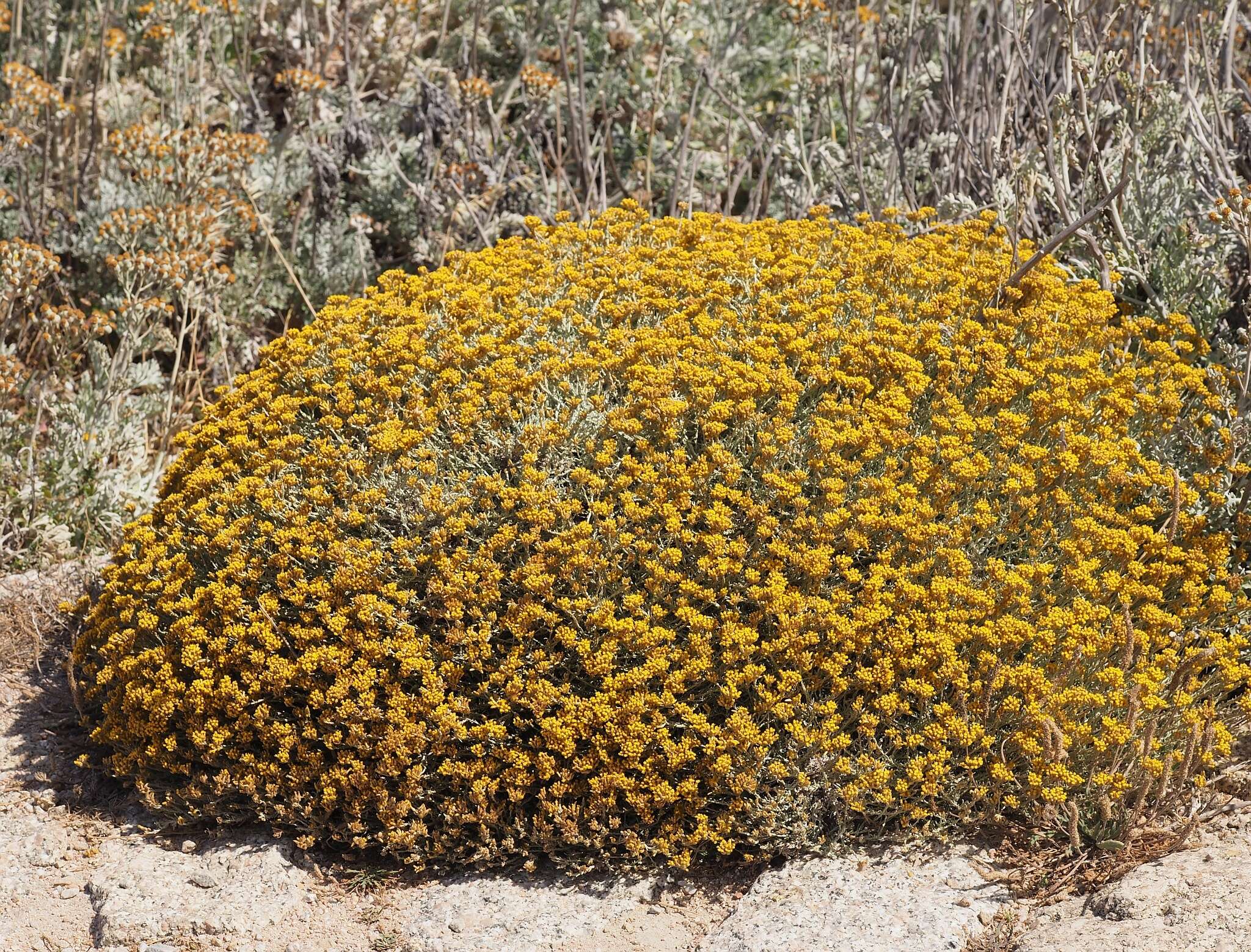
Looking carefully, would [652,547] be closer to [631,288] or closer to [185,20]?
[631,288]

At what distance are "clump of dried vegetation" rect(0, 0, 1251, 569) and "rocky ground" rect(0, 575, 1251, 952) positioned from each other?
1.38 meters

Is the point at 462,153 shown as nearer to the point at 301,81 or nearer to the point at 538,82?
the point at 538,82

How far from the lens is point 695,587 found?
315 centimetres

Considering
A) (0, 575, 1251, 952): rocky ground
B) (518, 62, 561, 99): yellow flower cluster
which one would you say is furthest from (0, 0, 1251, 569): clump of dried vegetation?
(0, 575, 1251, 952): rocky ground

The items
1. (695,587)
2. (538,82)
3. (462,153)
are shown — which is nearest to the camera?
(695,587)

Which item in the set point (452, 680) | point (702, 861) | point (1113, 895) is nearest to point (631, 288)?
point (452, 680)

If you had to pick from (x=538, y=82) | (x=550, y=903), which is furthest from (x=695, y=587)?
(x=538, y=82)

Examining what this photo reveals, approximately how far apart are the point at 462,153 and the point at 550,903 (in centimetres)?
382

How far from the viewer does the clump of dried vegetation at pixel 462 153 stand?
4.50m

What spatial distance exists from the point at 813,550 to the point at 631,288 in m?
1.17

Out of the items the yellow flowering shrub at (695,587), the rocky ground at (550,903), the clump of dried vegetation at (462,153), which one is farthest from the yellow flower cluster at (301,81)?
the rocky ground at (550,903)

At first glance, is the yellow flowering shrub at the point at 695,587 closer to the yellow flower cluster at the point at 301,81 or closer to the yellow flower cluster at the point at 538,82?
the yellow flower cluster at the point at 538,82

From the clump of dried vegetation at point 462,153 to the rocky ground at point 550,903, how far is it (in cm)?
138

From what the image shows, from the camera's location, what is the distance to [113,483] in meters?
4.88
